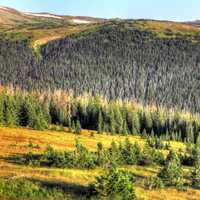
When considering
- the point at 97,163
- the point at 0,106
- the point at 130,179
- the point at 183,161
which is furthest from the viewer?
the point at 0,106

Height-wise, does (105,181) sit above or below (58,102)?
above

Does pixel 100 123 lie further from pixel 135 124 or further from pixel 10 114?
pixel 10 114

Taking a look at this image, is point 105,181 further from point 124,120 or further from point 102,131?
point 124,120

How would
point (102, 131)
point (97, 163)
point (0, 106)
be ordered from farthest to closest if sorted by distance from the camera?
point (102, 131) → point (0, 106) → point (97, 163)

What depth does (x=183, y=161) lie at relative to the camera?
78875mm

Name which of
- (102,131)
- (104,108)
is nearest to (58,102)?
(104,108)

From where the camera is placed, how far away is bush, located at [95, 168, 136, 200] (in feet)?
127

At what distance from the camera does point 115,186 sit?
129ft

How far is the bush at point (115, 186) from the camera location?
38.7 metres

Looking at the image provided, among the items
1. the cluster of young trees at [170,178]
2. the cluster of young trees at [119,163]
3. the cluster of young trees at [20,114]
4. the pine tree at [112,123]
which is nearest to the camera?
the cluster of young trees at [119,163]

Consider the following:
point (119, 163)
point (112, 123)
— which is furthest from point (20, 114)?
point (119, 163)

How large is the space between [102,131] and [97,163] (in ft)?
261

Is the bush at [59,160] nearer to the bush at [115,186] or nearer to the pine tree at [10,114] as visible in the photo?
the bush at [115,186]

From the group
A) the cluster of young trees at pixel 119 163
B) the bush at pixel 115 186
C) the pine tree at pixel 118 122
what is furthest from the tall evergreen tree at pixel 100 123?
the bush at pixel 115 186
